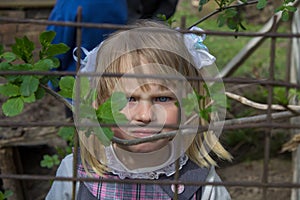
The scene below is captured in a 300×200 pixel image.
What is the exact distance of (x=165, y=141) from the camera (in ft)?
5.08

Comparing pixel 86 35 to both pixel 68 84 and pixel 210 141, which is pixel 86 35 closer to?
pixel 210 141

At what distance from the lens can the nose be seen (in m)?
1.35

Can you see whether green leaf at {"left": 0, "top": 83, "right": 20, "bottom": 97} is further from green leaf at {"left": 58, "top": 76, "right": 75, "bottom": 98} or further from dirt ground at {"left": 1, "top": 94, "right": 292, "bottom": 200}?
dirt ground at {"left": 1, "top": 94, "right": 292, "bottom": 200}

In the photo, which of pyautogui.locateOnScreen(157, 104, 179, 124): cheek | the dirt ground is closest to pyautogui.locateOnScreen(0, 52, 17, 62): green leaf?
pyautogui.locateOnScreen(157, 104, 179, 124): cheek

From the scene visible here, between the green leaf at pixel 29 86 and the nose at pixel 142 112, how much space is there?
0.94 ft

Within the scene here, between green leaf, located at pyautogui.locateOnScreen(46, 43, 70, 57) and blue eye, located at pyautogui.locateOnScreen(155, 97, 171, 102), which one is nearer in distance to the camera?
green leaf, located at pyautogui.locateOnScreen(46, 43, 70, 57)

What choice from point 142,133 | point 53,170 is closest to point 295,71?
point 53,170

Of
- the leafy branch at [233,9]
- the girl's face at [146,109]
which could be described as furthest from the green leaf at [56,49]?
the leafy branch at [233,9]

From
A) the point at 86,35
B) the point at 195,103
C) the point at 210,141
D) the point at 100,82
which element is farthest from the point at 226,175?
the point at 195,103

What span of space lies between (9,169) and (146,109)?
4.54ft

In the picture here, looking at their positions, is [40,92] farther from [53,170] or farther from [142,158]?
[53,170]

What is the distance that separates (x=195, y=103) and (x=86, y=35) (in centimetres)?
155

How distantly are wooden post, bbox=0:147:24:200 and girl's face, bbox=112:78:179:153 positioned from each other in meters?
1.14

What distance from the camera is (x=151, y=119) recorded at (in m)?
1.35
